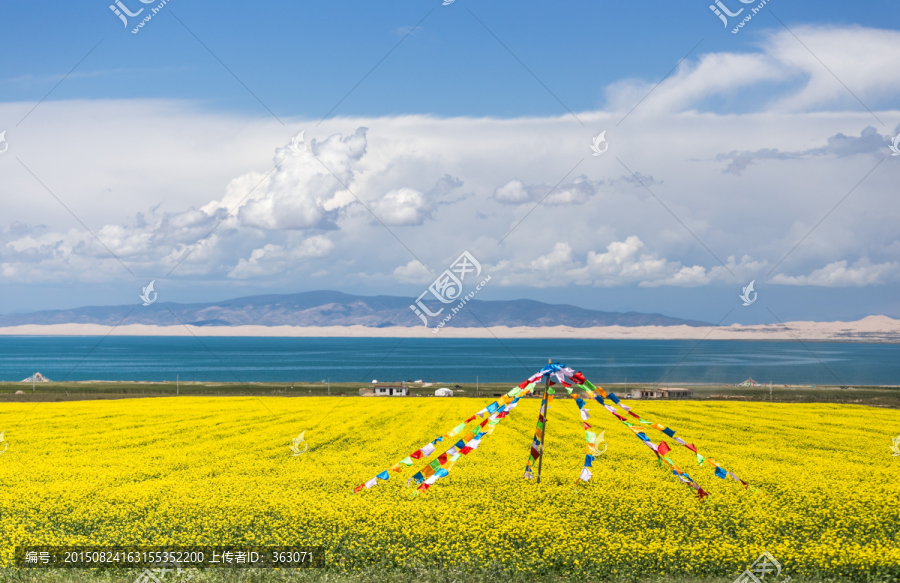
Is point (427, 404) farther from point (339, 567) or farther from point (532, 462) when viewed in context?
point (339, 567)

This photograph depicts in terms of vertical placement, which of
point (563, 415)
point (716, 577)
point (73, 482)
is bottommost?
point (716, 577)

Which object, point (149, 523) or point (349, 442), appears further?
point (349, 442)

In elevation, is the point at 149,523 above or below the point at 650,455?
below

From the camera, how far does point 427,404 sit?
133 ft

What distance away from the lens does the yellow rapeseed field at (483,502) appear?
37.3 ft

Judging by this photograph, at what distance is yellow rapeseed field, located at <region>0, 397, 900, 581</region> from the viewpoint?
11.4 metres

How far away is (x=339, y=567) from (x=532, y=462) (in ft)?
26.4

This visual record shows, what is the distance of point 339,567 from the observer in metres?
11.1

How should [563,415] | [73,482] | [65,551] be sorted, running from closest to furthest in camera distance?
[65,551]
[73,482]
[563,415]

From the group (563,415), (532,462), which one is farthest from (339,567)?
(563,415)

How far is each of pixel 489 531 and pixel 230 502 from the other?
19.6ft

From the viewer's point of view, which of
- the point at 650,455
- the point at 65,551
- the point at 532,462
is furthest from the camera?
the point at 650,455

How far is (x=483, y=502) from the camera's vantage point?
14375 millimetres

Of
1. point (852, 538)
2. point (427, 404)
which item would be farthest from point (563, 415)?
point (852, 538)
